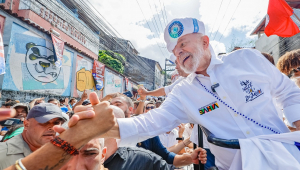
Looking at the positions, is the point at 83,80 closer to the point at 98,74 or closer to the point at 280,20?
the point at 98,74

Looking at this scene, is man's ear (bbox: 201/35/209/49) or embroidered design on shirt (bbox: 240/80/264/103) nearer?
embroidered design on shirt (bbox: 240/80/264/103)

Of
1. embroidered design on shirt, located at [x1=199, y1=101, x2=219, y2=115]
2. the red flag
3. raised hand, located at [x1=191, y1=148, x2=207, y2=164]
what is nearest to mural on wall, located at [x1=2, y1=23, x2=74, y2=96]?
raised hand, located at [x1=191, y1=148, x2=207, y2=164]

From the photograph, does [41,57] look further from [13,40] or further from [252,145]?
[252,145]

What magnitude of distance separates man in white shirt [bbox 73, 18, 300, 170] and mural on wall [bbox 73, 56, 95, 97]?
397 inches

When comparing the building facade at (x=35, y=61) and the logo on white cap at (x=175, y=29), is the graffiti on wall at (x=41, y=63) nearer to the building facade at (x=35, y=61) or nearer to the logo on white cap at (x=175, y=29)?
the building facade at (x=35, y=61)

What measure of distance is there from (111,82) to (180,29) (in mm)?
14717

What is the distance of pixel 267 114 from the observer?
1.45 m

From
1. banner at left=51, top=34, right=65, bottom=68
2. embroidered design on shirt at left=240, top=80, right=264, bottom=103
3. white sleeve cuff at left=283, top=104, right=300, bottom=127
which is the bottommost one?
white sleeve cuff at left=283, top=104, right=300, bottom=127

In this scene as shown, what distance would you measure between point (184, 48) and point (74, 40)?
16.1 meters

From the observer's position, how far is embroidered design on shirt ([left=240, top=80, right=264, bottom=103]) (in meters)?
1.46

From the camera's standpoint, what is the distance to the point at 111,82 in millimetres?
15992

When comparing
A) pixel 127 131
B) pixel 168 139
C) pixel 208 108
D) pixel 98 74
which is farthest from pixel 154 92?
pixel 98 74

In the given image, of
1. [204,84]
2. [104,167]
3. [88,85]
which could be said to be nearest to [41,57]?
[88,85]

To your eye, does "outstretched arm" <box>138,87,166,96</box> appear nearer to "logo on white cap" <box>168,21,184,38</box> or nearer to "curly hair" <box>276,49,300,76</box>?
"logo on white cap" <box>168,21,184,38</box>
